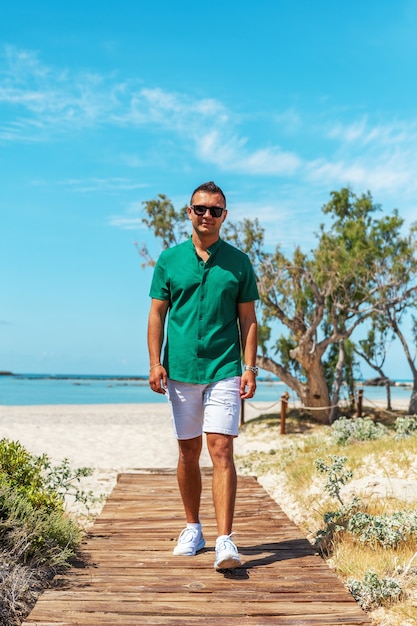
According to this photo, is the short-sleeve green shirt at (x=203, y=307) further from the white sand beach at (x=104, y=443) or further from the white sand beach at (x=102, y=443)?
the white sand beach at (x=104, y=443)

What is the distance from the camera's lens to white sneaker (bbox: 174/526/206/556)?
170 inches

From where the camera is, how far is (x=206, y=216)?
4.18 metres

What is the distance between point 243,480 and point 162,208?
13.2 metres

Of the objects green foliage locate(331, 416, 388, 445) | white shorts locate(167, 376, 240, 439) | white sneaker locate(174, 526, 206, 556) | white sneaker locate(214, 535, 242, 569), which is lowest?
green foliage locate(331, 416, 388, 445)

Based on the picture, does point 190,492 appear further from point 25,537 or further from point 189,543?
point 25,537

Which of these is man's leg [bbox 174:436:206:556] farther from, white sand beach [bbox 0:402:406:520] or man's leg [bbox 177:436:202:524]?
white sand beach [bbox 0:402:406:520]

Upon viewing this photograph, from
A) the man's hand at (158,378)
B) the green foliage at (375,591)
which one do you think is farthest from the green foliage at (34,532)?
the green foliage at (375,591)

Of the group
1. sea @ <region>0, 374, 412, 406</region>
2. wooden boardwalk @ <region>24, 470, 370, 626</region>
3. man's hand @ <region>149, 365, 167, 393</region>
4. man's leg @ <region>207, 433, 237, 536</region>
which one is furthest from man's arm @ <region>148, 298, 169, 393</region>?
sea @ <region>0, 374, 412, 406</region>

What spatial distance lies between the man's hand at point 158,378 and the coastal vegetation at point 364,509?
177 centimetres

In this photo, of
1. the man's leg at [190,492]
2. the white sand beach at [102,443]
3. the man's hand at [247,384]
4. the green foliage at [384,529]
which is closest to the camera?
the man's hand at [247,384]

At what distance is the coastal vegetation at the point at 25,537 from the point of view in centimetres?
360

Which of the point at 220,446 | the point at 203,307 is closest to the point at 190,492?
the point at 220,446

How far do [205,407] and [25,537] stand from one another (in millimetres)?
1386

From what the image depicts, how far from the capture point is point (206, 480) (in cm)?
809
